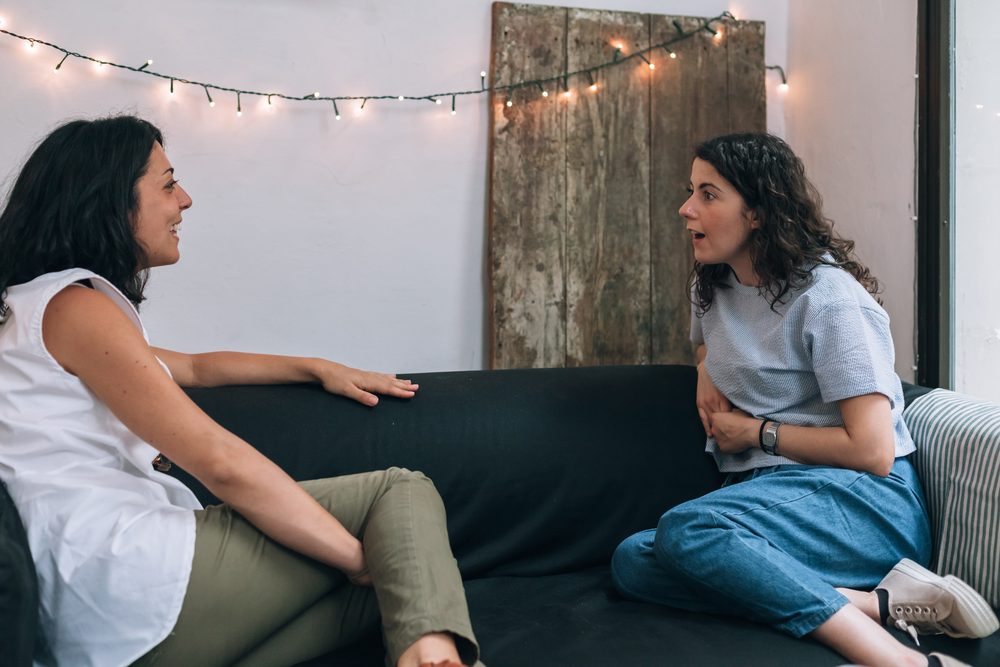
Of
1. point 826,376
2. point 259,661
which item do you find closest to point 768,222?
point 826,376

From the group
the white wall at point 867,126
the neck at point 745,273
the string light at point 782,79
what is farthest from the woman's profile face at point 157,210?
the string light at point 782,79

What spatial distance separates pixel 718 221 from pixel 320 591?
106cm

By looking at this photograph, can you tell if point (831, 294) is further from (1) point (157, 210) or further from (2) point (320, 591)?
(1) point (157, 210)

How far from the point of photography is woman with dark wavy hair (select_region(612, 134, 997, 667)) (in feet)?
5.12

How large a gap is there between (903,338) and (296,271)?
1858 mm

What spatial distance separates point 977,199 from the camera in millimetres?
2516

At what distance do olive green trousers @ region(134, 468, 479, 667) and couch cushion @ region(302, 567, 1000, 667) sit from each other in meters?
0.08

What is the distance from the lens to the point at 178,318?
9.10 feet

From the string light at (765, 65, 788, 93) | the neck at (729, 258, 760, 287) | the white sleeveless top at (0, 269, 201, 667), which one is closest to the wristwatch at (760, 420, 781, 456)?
the neck at (729, 258, 760, 287)

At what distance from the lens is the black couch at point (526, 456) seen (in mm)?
1854

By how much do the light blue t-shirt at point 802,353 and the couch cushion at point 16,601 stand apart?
51.7 inches

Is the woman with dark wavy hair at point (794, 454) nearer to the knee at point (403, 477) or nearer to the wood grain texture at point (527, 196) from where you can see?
the knee at point (403, 477)

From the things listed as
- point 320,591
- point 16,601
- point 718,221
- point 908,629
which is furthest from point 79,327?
point 908,629

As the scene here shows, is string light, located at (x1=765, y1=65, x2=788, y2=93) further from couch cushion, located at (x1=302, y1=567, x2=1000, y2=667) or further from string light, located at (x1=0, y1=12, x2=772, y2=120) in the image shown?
couch cushion, located at (x1=302, y1=567, x2=1000, y2=667)
